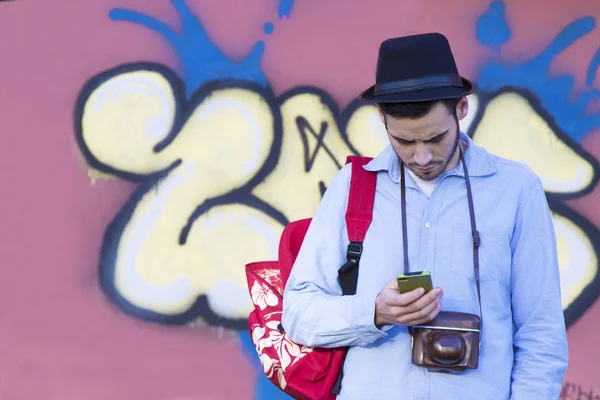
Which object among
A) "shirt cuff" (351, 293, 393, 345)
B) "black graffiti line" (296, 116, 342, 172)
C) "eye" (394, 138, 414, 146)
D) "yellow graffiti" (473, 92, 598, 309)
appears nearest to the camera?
"shirt cuff" (351, 293, 393, 345)

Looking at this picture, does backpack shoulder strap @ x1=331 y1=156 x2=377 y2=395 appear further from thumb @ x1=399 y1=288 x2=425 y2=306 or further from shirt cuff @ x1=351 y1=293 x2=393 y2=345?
thumb @ x1=399 y1=288 x2=425 y2=306

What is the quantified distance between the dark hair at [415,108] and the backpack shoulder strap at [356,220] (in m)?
0.21

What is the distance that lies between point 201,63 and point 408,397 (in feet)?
8.11

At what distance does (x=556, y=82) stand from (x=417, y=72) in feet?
6.53

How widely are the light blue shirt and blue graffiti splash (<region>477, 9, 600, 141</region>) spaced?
6.08 ft

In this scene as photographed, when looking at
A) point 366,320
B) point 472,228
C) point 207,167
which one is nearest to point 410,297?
point 366,320

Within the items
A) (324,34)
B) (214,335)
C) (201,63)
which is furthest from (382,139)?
(214,335)

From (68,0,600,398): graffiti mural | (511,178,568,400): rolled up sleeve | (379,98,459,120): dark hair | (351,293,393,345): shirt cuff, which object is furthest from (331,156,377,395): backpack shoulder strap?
(68,0,600,398): graffiti mural

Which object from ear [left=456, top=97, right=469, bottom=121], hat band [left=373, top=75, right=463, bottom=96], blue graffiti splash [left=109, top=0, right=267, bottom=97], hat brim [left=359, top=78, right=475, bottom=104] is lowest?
ear [left=456, top=97, right=469, bottom=121]

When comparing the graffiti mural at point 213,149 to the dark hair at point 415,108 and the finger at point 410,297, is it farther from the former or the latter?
the finger at point 410,297

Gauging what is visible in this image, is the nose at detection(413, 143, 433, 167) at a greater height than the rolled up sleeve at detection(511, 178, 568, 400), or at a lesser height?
greater

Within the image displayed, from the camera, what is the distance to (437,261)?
91.0 inches

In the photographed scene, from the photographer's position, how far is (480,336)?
2242mm

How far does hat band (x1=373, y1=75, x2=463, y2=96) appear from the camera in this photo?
2.36m
